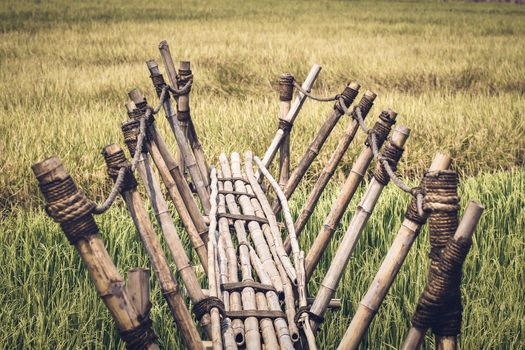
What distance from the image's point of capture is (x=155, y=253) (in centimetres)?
129

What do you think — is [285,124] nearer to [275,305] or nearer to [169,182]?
[169,182]

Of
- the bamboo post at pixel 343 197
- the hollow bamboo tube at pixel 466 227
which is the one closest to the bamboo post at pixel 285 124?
the bamboo post at pixel 343 197

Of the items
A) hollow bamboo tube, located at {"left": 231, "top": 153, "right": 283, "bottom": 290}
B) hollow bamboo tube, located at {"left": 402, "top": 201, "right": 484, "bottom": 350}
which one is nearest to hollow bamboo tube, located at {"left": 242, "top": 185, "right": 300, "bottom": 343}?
hollow bamboo tube, located at {"left": 231, "top": 153, "right": 283, "bottom": 290}

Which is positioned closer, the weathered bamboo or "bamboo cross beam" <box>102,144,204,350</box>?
"bamboo cross beam" <box>102,144,204,350</box>

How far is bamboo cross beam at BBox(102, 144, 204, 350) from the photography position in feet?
4.09

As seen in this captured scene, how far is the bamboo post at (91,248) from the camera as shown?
1033 millimetres

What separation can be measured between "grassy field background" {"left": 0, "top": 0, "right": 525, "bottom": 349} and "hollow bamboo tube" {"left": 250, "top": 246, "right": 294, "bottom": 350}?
19cm

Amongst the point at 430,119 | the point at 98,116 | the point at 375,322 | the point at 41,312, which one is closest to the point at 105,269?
the point at 41,312

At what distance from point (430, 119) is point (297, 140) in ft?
3.53

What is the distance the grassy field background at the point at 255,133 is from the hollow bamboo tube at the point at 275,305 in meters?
0.19

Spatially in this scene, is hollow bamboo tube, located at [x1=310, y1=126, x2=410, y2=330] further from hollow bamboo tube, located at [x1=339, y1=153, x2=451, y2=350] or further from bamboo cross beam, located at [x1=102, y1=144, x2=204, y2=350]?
bamboo cross beam, located at [x1=102, y1=144, x2=204, y2=350]

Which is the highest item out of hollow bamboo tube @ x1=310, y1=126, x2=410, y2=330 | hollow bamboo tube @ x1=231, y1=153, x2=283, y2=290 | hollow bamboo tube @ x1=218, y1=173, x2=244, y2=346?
hollow bamboo tube @ x1=310, y1=126, x2=410, y2=330

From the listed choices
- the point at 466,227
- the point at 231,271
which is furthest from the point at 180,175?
the point at 466,227

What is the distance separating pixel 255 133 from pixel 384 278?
7.06 feet
